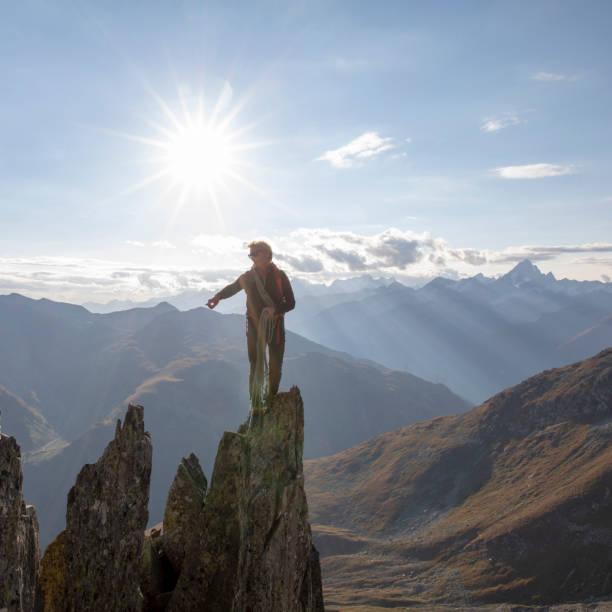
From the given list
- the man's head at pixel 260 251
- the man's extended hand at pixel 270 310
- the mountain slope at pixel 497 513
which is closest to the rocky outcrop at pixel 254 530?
the man's extended hand at pixel 270 310

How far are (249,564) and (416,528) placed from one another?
169 m

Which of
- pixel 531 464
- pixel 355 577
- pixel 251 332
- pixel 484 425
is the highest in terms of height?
pixel 251 332

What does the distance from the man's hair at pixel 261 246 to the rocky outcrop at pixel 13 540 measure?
26.8ft

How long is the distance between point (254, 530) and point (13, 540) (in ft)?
18.6

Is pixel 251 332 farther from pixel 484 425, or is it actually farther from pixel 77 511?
pixel 484 425

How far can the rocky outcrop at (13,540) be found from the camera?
9.28 metres

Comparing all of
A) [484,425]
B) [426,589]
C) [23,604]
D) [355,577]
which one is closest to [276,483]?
[23,604]

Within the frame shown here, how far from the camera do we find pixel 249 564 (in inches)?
466

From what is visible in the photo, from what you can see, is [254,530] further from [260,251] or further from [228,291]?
[260,251]

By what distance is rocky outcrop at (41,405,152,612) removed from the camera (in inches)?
448

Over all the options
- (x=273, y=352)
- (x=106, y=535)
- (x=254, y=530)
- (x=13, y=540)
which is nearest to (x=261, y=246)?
(x=273, y=352)

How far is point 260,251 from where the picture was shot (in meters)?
14.1

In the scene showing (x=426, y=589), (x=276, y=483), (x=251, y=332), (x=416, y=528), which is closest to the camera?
(x=276, y=483)

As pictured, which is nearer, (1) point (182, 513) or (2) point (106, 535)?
(2) point (106, 535)
